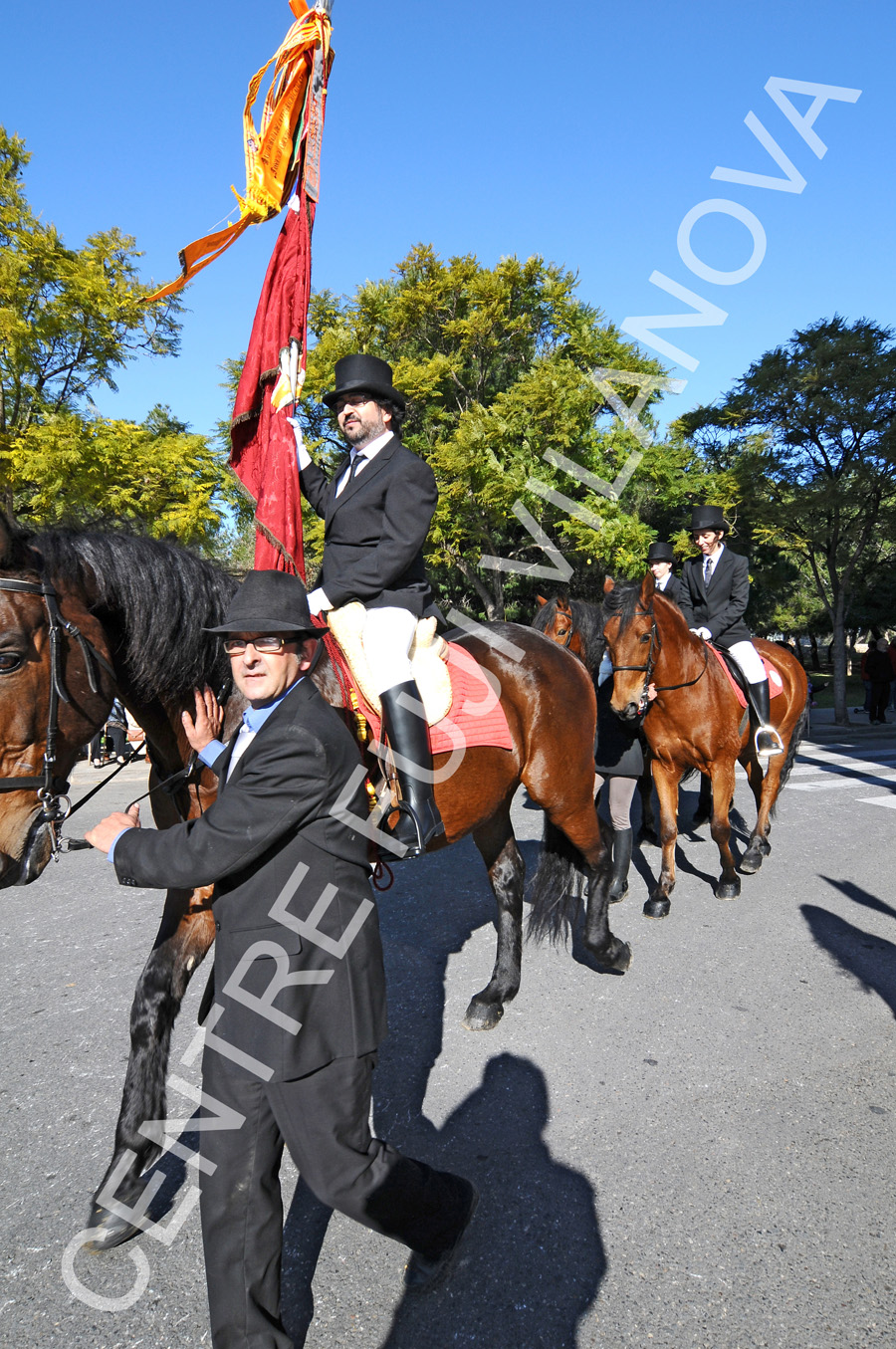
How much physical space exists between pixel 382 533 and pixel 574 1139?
7.99ft

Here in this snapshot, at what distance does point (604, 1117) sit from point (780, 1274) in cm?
86

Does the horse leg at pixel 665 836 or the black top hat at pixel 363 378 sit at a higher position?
the black top hat at pixel 363 378

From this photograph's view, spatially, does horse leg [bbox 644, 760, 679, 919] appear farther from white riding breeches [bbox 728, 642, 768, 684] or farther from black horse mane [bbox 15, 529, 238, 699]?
black horse mane [bbox 15, 529, 238, 699]

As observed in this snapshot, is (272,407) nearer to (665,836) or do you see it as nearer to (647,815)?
(665,836)

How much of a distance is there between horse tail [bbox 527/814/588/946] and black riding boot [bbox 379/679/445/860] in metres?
1.70

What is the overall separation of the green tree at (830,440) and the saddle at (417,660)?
14760mm

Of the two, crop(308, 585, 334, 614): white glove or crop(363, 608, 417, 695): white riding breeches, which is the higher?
crop(308, 585, 334, 614): white glove

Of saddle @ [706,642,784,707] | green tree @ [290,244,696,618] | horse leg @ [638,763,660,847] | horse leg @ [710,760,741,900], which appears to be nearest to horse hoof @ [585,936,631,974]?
horse leg @ [710,760,741,900]

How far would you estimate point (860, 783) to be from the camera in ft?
33.0

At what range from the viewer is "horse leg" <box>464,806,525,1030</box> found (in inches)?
151

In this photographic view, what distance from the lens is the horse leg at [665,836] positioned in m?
5.39

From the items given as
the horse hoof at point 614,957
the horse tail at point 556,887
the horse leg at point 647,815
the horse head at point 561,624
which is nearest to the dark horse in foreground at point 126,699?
the horse tail at point 556,887

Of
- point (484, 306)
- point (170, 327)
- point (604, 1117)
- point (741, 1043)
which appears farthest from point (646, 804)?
point (484, 306)

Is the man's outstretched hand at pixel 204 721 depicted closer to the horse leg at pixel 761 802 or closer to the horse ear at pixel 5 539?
the horse ear at pixel 5 539
